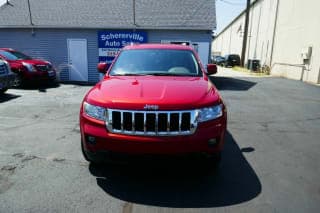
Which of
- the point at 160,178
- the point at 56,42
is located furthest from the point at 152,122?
the point at 56,42

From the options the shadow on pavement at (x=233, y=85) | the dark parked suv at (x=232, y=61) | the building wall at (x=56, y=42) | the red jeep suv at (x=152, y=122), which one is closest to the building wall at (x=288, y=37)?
the dark parked suv at (x=232, y=61)

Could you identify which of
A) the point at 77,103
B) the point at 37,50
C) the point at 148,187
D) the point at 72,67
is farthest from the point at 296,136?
the point at 37,50

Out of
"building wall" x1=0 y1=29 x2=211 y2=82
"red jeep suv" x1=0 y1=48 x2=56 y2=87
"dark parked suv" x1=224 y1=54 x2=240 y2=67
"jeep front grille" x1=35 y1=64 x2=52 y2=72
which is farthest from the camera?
"dark parked suv" x1=224 y1=54 x2=240 y2=67

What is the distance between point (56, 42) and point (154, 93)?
41.9 feet

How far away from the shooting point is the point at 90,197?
2891 millimetres

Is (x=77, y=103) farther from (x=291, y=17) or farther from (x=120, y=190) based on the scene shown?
(x=291, y=17)

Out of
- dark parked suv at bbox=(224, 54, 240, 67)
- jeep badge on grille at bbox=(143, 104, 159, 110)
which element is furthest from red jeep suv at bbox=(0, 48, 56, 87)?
dark parked suv at bbox=(224, 54, 240, 67)

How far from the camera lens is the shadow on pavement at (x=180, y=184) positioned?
2.86 metres

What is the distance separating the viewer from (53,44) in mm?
14023

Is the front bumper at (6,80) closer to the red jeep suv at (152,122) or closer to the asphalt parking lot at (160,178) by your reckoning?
the asphalt parking lot at (160,178)

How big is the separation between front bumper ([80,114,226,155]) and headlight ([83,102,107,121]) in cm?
6

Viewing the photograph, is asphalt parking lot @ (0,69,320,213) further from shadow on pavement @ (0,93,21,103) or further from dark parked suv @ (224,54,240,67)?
dark parked suv @ (224,54,240,67)

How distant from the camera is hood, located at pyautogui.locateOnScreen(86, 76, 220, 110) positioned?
9.31 feet

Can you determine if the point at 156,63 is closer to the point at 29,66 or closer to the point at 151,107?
the point at 151,107
